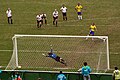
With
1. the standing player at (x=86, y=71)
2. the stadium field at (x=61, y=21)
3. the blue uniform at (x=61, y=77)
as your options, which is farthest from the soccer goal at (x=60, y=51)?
the blue uniform at (x=61, y=77)

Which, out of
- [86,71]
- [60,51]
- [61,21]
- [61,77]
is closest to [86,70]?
[86,71]

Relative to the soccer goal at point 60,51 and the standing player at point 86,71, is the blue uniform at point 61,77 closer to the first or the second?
the standing player at point 86,71

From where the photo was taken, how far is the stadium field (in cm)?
3850

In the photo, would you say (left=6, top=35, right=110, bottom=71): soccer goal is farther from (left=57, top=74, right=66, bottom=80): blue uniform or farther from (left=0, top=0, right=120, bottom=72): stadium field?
(left=57, top=74, right=66, bottom=80): blue uniform

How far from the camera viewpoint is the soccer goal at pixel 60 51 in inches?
1281

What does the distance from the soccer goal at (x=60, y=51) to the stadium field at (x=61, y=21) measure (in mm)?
1590

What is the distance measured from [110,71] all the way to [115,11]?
16185 mm

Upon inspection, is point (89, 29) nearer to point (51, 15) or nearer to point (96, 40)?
point (51, 15)

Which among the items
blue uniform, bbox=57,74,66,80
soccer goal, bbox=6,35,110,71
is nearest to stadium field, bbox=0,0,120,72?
soccer goal, bbox=6,35,110,71

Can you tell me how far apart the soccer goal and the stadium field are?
1590mm

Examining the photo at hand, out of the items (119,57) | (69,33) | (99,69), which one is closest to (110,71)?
(99,69)

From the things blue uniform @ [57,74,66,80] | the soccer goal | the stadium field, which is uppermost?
the stadium field

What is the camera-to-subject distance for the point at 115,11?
47.7 metres

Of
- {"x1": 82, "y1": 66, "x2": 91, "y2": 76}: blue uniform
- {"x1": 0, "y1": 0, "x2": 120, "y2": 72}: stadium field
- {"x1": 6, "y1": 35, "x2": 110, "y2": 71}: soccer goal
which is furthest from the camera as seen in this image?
{"x1": 0, "y1": 0, "x2": 120, "y2": 72}: stadium field
